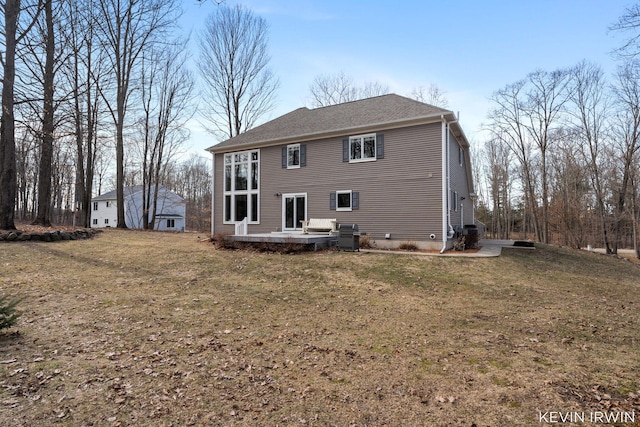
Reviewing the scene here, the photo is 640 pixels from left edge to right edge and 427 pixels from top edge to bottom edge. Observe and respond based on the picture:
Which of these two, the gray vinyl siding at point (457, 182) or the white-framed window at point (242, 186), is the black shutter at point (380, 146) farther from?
the white-framed window at point (242, 186)

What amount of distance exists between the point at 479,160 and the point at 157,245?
3350cm

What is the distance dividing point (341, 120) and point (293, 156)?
2.75 meters

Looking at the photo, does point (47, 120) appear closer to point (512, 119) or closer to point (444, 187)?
point (444, 187)

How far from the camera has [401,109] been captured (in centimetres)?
1359

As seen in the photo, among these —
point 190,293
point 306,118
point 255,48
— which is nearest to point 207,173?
point 255,48

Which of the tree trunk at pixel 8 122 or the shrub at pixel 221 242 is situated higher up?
the tree trunk at pixel 8 122

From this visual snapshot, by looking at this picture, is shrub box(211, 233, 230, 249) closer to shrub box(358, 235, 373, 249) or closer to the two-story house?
the two-story house

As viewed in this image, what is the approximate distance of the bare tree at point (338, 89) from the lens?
28094 millimetres

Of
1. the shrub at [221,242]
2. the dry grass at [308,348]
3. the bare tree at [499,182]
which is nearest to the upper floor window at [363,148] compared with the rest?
the shrub at [221,242]

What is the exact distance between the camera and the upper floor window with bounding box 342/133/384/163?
523 inches

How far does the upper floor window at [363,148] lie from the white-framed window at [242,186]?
482 cm

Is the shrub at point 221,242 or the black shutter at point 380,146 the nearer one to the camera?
the shrub at point 221,242

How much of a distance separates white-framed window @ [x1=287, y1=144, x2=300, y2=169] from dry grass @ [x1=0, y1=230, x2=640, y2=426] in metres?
7.96

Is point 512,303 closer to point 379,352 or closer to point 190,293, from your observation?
point 379,352
